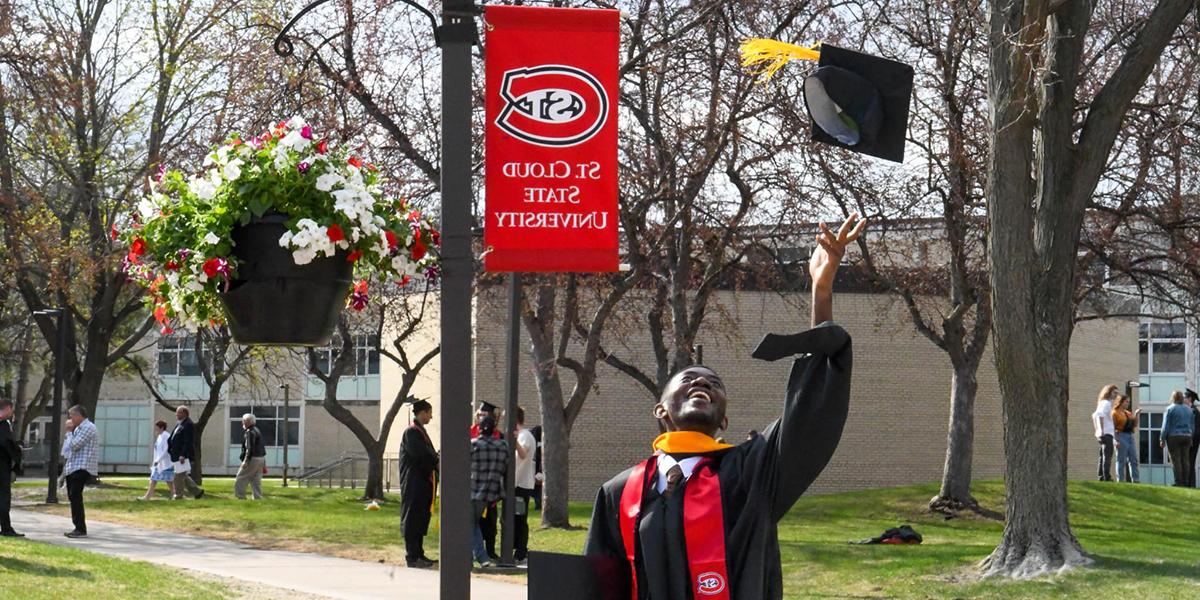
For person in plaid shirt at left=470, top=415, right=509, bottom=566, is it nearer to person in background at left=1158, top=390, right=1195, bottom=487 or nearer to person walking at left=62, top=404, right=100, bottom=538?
person walking at left=62, top=404, right=100, bottom=538

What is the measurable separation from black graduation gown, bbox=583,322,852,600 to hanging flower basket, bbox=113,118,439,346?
1.99 meters

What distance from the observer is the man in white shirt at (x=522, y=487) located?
55.5 feet

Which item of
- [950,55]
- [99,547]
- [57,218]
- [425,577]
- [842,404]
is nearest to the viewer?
[842,404]

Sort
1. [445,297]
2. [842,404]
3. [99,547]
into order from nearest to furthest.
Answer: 1. [842,404]
2. [445,297]
3. [99,547]

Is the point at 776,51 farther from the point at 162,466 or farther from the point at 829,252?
the point at 162,466

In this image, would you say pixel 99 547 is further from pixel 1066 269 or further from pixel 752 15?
pixel 1066 269

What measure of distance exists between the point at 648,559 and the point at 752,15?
14182mm

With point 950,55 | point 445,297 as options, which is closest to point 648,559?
point 445,297

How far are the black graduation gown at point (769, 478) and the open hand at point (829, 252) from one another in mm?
204

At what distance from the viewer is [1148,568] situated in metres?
13.4

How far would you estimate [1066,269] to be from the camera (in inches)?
538

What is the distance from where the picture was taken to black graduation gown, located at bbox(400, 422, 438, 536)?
1552 cm

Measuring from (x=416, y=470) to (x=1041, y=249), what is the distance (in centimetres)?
679

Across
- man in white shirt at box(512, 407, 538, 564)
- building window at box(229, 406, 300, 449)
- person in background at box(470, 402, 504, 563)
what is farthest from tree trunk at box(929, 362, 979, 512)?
building window at box(229, 406, 300, 449)
